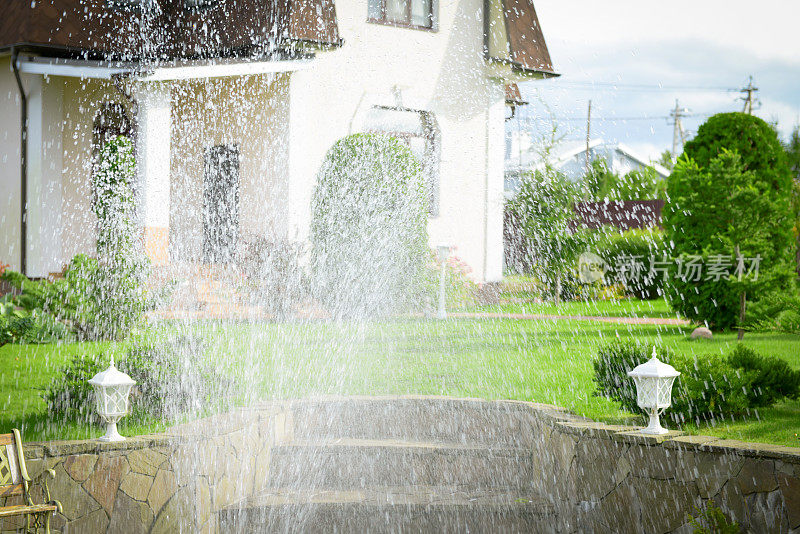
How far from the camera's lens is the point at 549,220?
19703 millimetres

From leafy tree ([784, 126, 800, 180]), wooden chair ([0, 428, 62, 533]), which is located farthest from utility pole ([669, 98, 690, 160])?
wooden chair ([0, 428, 62, 533])

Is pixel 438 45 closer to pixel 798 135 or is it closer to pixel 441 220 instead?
pixel 441 220

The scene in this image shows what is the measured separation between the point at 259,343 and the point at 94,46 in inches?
315

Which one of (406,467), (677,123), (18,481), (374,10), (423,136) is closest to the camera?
(18,481)

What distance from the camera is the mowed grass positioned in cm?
716

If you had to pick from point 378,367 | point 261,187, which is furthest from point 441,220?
point 378,367

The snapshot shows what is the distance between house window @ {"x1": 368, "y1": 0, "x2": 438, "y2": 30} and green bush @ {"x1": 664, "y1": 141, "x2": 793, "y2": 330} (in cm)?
795

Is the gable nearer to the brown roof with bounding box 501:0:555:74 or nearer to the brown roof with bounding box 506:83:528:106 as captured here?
the brown roof with bounding box 501:0:555:74

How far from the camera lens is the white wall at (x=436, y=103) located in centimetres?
1630

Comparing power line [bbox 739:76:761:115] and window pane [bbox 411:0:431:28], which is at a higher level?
power line [bbox 739:76:761:115]

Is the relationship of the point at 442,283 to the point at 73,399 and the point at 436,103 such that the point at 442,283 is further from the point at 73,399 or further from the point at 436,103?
the point at 73,399

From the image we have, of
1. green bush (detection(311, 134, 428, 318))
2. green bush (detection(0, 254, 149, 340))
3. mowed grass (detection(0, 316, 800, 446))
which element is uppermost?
green bush (detection(311, 134, 428, 318))

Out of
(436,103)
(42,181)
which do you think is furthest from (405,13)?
(42,181)

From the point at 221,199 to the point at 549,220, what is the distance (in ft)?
25.4
